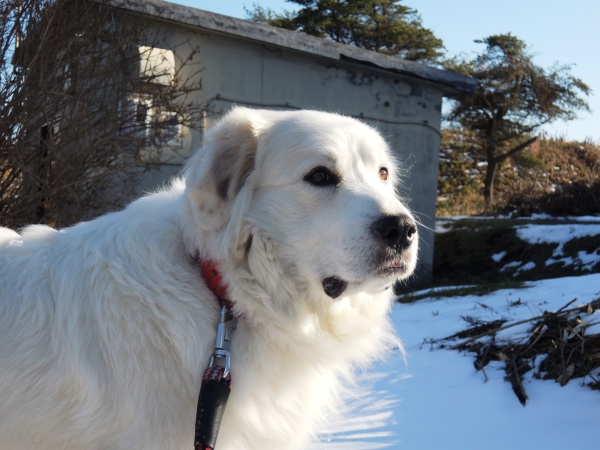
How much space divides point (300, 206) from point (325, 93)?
28.3 ft

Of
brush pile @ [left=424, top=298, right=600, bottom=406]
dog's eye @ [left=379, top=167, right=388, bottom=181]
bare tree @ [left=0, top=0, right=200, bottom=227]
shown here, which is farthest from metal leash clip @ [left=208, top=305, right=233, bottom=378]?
bare tree @ [left=0, top=0, right=200, bottom=227]

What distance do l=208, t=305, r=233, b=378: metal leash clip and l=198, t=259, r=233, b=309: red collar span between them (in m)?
0.04

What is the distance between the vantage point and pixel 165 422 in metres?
2.21

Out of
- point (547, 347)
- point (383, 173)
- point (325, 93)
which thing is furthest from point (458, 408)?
point (325, 93)

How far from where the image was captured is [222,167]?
2.61m

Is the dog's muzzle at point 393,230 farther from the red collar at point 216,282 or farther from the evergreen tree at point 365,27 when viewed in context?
the evergreen tree at point 365,27

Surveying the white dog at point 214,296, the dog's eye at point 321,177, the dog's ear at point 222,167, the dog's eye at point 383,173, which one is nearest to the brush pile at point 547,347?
the white dog at point 214,296

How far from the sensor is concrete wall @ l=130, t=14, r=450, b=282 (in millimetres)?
9422

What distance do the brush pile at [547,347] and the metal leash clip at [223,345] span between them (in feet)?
6.61

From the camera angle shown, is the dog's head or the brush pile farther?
the brush pile

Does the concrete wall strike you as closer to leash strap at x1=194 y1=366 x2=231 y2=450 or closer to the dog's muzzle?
the dog's muzzle

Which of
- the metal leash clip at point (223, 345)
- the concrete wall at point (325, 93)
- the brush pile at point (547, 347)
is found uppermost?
the concrete wall at point (325, 93)

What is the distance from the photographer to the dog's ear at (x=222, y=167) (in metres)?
2.52

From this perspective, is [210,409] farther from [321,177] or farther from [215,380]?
[321,177]
